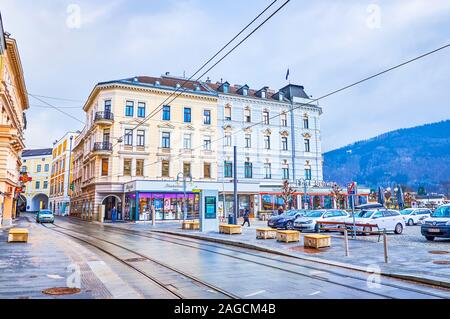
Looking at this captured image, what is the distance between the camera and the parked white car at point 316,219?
23.4 meters

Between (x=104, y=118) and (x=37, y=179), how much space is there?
5721 centimetres

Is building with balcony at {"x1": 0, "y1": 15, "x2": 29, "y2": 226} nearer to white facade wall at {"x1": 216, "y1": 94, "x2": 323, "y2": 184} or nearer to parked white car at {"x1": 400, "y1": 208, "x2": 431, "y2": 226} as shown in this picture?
white facade wall at {"x1": 216, "y1": 94, "x2": 323, "y2": 184}

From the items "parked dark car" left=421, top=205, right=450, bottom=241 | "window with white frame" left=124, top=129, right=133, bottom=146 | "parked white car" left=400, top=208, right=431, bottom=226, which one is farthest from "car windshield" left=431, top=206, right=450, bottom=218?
"window with white frame" left=124, top=129, right=133, bottom=146

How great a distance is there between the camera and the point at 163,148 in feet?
149

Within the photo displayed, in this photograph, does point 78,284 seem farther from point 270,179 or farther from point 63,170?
point 63,170

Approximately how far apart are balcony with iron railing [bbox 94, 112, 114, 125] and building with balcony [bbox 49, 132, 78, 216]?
29.8 metres

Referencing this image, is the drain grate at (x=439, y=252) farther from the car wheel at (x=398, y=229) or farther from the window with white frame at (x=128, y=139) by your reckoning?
the window with white frame at (x=128, y=139)

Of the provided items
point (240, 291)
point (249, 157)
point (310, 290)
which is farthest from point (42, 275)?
point (249, 157)

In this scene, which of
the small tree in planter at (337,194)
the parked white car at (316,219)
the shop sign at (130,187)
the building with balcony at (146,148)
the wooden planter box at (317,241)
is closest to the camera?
the wooden planter box at (317,241)

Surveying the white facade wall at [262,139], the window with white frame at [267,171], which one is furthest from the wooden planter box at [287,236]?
the window with white frame at [267,171]

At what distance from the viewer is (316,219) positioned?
2383cm

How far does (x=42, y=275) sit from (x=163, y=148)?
36552mm

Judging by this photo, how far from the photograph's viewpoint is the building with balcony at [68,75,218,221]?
4222cm

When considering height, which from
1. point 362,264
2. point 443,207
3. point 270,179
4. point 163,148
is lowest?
point 362,264
